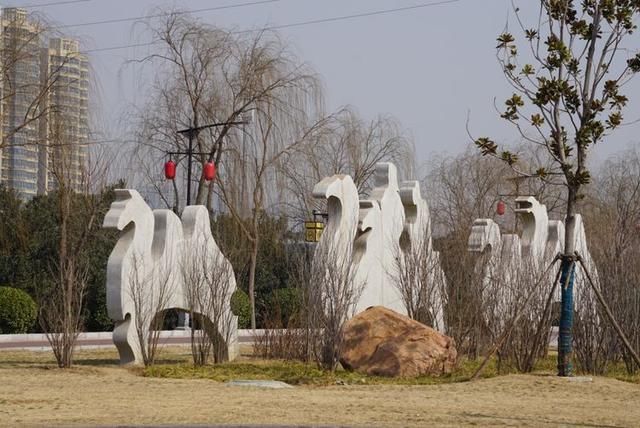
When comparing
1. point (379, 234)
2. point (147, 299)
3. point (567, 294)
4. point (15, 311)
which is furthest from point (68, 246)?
point (567, 294)

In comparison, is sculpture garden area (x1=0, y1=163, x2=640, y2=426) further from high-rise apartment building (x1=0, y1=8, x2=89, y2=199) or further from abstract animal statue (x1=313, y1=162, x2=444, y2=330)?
high-rise apartment building (x1=0, y1=8, x2=89, y2=199)

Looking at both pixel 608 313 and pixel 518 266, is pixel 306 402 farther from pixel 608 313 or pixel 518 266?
pixel 518 266

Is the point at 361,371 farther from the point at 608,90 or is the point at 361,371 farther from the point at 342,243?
the point at 608,90

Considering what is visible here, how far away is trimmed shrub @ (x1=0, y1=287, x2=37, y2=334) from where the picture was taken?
28.2 metres

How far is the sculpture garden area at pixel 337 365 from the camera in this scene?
505 inches

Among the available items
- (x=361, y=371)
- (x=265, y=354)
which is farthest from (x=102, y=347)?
(x=361, y=371)

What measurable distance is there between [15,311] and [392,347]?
1341 cm

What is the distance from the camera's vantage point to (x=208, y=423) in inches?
448

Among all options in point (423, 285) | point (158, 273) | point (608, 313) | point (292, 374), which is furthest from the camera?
point (423, 285)

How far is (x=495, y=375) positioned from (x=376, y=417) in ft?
17.7

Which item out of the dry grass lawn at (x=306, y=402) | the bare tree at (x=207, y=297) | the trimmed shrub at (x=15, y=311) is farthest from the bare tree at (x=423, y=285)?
the trimmed shrub at (x=15, y=311)

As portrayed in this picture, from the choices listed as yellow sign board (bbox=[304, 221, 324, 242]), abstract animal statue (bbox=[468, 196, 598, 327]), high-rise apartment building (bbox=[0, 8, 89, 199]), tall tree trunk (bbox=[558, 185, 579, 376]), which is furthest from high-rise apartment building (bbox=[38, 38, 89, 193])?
tall tree trunk (bbox=[558, 185, 579, 376])

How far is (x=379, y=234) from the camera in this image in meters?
21.9

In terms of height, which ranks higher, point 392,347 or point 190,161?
point 190,161
